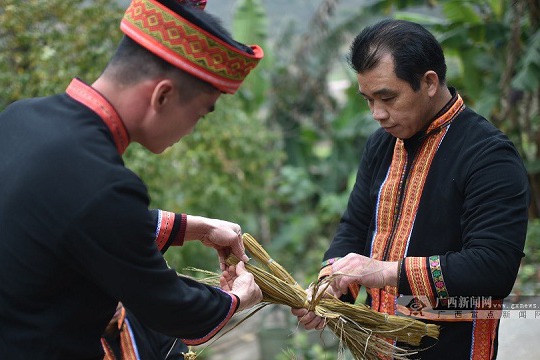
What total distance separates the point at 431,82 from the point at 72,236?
1170mm

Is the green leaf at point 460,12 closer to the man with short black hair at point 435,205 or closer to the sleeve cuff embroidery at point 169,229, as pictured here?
the man with short black hair at point 435,205

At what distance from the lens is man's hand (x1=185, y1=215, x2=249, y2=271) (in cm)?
218

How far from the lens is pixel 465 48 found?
20.3 ft

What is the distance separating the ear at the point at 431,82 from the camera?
6.86 ft

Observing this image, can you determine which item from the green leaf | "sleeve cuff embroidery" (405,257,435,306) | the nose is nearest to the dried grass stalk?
"sleeve cuff embroidery" (405,257,435,306)

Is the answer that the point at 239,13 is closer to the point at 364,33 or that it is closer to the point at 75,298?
the point at 364,33

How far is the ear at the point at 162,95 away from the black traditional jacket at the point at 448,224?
0.86 meters

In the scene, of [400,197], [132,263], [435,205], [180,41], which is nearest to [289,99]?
[400,197]

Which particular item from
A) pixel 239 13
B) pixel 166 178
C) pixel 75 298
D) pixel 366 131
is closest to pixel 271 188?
pixel 366 131

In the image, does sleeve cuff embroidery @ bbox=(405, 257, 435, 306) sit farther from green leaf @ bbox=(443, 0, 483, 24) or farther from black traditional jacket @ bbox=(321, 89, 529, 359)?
green leaf @ bbox=(443, 0, 483, 24)

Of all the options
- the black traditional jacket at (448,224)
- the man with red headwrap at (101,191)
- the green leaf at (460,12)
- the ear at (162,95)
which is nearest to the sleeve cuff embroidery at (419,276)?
the black traditional jacket at (448,224)

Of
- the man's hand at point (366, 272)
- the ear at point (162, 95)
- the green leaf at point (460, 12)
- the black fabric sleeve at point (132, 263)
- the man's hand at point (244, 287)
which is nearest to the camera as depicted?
the black fabric sleeve at point (132, 263)

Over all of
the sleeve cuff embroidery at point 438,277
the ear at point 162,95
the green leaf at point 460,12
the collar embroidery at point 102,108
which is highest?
the green leaf at point 460,12

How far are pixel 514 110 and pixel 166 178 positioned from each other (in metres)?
3.25
